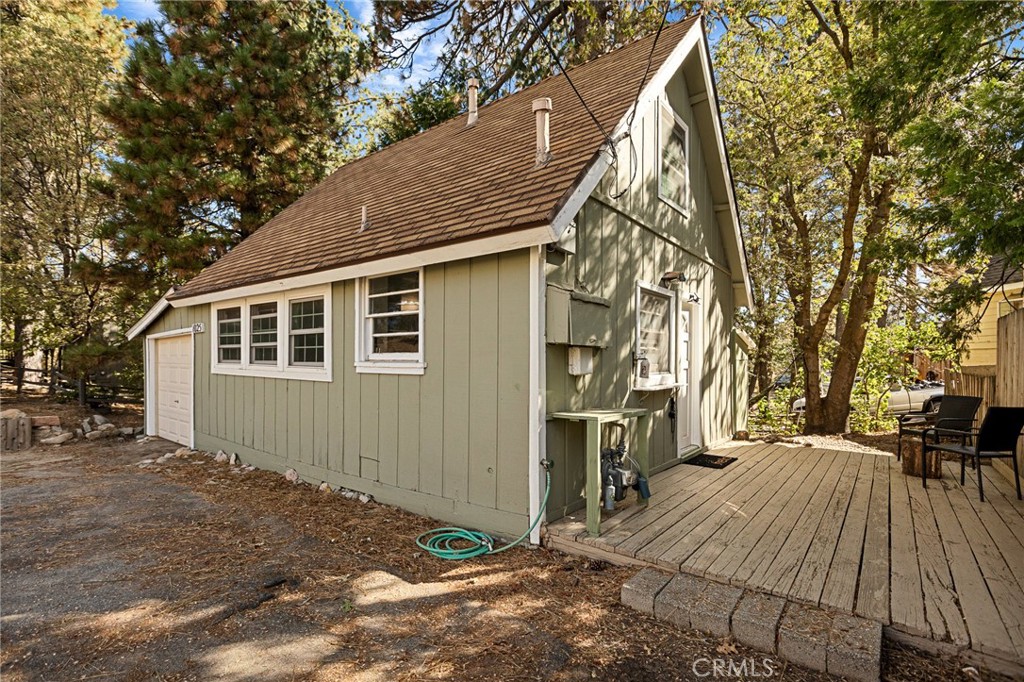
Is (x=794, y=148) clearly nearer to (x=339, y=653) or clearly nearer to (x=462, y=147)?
(x=462, y=147)

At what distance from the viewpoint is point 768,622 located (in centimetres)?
273

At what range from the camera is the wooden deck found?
9.23 feet

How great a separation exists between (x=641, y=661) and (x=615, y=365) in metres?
2.91

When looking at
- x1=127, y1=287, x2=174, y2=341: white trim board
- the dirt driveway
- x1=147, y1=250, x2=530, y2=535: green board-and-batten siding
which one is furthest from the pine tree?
the dirt driveway

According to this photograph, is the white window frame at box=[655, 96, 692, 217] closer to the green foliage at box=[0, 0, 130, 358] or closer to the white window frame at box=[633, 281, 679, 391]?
the white window frame at box=[633, 281, 679, 391]

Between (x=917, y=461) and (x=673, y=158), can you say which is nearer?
(x=917, y=461)

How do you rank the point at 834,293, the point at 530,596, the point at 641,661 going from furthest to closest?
the point at 834,293 < the point at 530,596 < the point at 641,661

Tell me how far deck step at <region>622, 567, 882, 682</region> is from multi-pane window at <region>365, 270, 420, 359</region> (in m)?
3.07

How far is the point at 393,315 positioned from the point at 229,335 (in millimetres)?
4176

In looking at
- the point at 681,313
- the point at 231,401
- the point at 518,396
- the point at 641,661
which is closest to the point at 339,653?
the point at 641,661

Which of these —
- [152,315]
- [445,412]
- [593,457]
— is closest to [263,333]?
[445,412]

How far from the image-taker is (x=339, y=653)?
274 cm

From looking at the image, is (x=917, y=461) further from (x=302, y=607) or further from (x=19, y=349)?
(x=19, y=349)

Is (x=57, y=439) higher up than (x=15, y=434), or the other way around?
(x=15, y=434)
